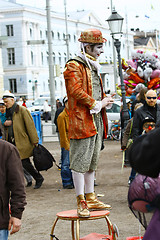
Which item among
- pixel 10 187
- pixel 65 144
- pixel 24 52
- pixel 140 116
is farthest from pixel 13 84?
pixel 10 187

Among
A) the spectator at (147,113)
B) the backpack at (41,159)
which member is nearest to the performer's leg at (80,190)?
the spectator at (147,113)

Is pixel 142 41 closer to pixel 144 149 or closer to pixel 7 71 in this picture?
pixel 7 71

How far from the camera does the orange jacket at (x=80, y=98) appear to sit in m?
5.54

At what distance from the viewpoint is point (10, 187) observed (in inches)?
169

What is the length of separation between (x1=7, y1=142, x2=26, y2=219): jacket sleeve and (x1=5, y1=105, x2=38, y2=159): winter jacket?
18.8ft

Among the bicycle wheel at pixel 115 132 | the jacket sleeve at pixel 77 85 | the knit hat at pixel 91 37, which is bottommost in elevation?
the bicycle wheel at pixel 115 132

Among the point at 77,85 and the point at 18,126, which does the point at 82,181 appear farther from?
the point at 18,126

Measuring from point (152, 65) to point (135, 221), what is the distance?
24.6 ft

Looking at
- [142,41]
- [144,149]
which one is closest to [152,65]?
[144,149]

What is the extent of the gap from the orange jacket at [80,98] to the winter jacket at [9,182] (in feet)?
4.54

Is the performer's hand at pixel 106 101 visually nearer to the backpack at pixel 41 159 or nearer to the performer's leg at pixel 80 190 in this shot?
the performer's leg at pixel 80 190

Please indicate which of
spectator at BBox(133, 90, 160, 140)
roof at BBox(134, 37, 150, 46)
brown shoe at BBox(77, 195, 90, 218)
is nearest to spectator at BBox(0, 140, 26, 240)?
brown shoe at BBox(77, 195, 90, 218)

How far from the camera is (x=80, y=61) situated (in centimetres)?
565

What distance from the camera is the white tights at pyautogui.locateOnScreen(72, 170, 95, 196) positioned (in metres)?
5.56
